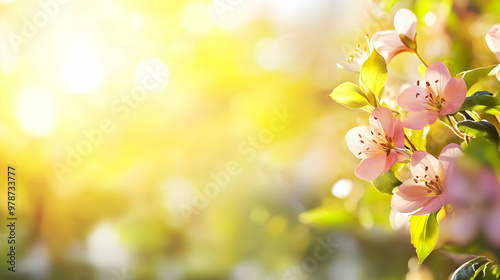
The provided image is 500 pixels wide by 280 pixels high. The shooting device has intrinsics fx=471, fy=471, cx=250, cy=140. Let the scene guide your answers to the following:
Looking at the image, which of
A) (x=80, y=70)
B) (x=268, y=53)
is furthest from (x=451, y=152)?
(x=80, y=70)

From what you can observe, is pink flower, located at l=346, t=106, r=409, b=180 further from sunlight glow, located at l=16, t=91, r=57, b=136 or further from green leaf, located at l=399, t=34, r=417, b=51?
sunlight glow, located at l=16, t=91, r=57, b=136

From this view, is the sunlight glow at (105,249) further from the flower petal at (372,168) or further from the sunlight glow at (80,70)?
the flower petal at (372,168)

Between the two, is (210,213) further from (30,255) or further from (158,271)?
(30,255)

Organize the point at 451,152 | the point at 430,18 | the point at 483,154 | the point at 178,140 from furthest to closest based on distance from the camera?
the point at 178,140
the point at 430,18
the point at 451,152
the point at 483,154

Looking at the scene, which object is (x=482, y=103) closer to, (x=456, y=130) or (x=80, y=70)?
(x=456, y=130)

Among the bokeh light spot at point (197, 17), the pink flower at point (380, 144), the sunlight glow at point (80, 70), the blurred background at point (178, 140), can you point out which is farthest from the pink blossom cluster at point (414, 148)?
the sunlight glow at point (80, 70)

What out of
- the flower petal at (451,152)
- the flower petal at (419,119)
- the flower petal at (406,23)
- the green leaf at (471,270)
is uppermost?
the flower petal at (406,23)

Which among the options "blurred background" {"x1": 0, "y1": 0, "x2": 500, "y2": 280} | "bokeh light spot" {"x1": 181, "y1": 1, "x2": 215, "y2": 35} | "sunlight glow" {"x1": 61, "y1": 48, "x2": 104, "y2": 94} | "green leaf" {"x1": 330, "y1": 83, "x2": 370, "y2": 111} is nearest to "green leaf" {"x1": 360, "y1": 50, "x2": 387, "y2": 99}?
"green leaf" {"x1": 330, "y1": 83, "x2": 370, "y2": 111}
